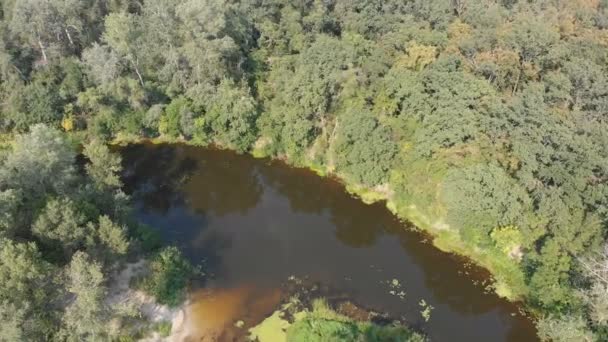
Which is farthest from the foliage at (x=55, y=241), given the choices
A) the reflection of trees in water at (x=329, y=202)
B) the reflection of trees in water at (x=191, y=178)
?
the reflection of trees in water at (x=329, y=202)

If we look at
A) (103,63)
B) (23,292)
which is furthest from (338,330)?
(103,63)

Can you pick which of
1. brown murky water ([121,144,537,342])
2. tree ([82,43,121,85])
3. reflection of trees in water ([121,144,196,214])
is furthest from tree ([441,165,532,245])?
tree ([82,43,121,85])

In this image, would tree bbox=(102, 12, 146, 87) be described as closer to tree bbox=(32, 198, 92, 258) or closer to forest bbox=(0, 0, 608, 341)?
forest bbox=(0, 0, 608, 341)

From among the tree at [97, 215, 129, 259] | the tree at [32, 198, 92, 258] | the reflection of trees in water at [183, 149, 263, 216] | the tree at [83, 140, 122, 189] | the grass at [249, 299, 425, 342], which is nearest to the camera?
the tree at [32, 198, 92, 258]

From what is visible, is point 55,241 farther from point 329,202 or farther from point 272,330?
point 329,202

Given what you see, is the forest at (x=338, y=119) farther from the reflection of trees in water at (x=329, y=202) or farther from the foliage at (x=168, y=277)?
the foliage at (x=168, y=277)

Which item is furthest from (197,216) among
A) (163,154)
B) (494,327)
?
(494,327)

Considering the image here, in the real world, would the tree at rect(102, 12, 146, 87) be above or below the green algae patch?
above
